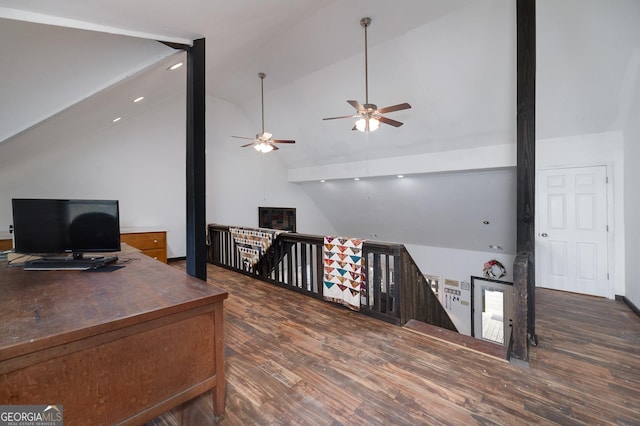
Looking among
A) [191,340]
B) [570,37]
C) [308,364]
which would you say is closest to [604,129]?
[570,37]

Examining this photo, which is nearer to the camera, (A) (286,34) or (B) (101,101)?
→ (B) (101,101)

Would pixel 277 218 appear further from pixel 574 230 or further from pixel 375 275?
pixel 574 230

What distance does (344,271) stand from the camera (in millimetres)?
3070

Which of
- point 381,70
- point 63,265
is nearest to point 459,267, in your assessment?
point 381,70

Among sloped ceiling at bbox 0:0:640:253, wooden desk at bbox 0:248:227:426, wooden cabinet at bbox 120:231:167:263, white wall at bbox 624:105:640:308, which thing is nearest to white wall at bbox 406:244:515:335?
sloped ceiling at bbox 0:0:640:253

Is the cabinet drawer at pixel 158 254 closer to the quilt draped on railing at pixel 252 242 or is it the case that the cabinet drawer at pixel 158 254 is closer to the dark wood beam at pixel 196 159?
the quilt draped on railing at pixel 252 242

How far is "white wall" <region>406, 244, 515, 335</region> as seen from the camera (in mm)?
6536

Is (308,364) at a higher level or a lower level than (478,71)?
lower

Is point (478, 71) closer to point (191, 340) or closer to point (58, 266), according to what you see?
point (191, 340)

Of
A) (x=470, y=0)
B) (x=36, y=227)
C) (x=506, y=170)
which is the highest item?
(x=470, y=0)

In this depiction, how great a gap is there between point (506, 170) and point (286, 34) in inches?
169

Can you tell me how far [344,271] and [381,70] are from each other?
3.30 meters

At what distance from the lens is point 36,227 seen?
186 centimetres

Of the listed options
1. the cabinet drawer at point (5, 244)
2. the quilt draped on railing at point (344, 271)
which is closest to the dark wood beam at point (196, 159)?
the quilt draped on railing at point (344, 271)
